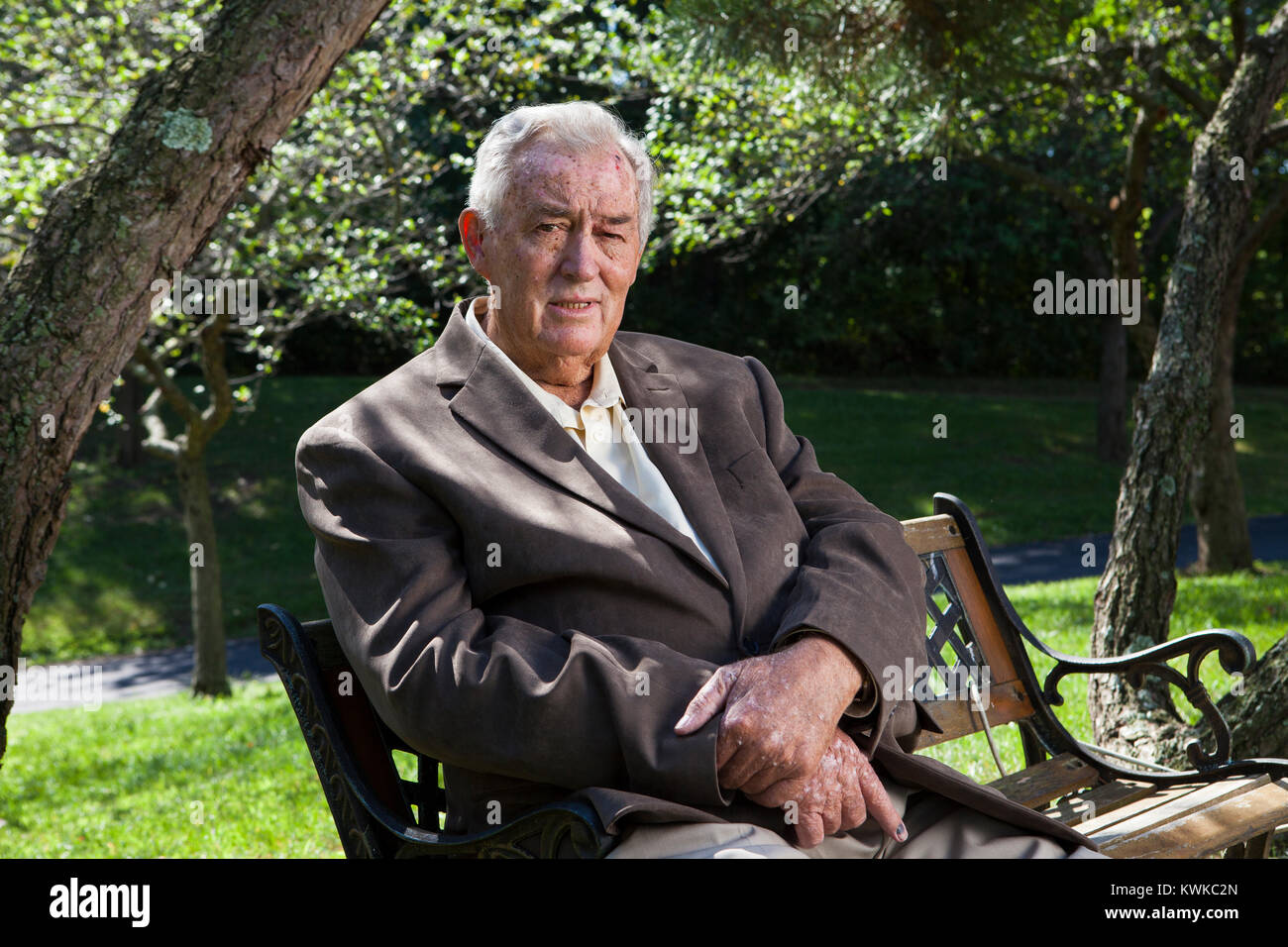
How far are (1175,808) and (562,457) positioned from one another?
172 centimetres

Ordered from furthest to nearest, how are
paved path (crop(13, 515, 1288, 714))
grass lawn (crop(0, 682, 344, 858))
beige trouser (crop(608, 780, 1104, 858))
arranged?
paved path (crop(13, 515, 1288, 714)) < grass lawn (crop(0, 682, 344, 858)) < beige trouser (crop(608, 780, 1104, 858))

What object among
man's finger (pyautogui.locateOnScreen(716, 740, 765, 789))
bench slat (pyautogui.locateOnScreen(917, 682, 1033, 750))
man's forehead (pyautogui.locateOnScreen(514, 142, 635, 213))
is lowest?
bench slat (pyautogui.locateOnScreen(917, 682, 1033, 750))

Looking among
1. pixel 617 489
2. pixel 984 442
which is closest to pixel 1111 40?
pixel 617 489

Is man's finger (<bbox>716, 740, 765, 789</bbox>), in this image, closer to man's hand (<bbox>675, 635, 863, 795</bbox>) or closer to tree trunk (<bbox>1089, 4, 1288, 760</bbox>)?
man's hand (<bbox>675, 635, 863, 795</bbox>)

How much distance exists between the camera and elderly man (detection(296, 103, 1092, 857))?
2.14 meters

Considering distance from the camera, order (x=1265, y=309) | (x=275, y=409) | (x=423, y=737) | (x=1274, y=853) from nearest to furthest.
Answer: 1. (x=423, y=737)
2. (x=1274, y=853)
3. (x=275, y=409)
4. (x=1265, y=309)

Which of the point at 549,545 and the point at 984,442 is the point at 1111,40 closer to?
the point at 549,545

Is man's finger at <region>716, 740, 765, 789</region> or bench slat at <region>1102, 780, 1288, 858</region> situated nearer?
man's finger at <region>716, 740, 765, 789</region>

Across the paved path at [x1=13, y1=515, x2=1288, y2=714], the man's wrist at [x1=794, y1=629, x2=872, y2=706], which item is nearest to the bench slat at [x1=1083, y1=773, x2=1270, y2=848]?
the man's wrist at [x1=794, y1=629, x2=872, y2=706]

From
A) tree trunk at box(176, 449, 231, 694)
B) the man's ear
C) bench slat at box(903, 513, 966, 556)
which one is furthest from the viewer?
tree trunk at box(176, 449, 231, 694)

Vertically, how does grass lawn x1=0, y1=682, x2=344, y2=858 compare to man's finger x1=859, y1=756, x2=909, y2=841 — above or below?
below

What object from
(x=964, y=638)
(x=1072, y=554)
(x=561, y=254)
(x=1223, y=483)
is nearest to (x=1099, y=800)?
(x=964, y=638)

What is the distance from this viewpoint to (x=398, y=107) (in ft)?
30.8

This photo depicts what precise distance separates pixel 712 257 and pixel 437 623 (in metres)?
23.6
